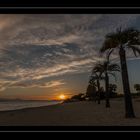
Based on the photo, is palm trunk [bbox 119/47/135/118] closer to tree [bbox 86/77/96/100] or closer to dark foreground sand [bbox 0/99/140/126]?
dark foreground sand [bbox 0/99/140/126]

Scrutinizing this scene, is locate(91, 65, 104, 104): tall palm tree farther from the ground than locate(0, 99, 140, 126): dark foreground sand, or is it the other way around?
locate(91, 65, 104, 104): tall palm tree

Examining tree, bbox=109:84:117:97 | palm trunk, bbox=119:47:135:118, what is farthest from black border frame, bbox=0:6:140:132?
palm trunk, bbox=119:47:135:118

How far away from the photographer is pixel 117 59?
16.3 ft

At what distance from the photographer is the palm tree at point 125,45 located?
4.75 metres

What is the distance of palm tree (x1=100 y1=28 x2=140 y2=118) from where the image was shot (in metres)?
4.75

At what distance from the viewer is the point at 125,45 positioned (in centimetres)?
523

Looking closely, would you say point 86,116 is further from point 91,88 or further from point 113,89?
point 113,89

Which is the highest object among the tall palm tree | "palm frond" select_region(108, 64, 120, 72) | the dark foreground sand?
"palm frond" select_region(108, 64, 120, 72)
